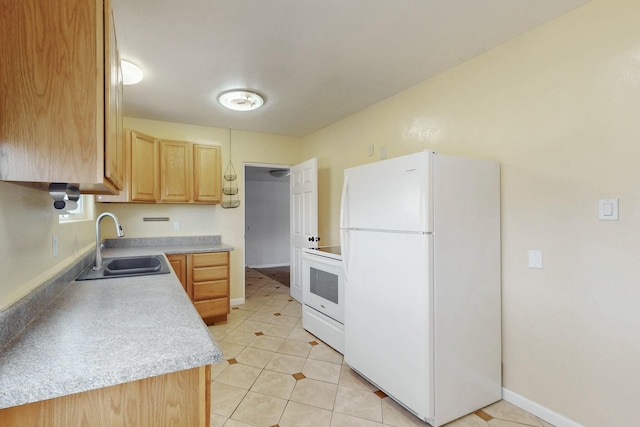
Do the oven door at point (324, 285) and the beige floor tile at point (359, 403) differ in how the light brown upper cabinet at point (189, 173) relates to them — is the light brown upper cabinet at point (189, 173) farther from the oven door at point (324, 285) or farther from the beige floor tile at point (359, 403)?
the beige floor tile at point (359, 403)

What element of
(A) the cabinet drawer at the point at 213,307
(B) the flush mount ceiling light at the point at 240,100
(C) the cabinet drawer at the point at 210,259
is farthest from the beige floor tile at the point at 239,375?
(B) the flush mount ceiling light at the point at 240,100

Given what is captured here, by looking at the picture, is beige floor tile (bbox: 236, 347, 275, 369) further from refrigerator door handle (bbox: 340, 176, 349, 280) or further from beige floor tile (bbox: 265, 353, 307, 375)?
refrigerator door handle (bbox: 340, 176, 349, 280)

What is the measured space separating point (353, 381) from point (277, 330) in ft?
4.09

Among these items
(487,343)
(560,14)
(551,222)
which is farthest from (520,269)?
(560,14)

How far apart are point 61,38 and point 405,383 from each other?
233 centimetres

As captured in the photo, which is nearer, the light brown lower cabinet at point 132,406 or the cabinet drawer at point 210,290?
the light brown lower cabinet at point 132,406

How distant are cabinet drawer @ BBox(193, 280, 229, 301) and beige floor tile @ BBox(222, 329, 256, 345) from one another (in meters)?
0.47

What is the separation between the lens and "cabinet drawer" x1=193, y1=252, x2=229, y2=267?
11.5 feet

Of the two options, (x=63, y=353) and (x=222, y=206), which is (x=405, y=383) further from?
(x=222, y=206)

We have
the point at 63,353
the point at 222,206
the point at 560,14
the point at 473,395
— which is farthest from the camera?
the point at 222,206

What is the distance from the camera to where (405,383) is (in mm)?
1970

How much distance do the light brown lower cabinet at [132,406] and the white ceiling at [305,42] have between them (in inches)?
74.0

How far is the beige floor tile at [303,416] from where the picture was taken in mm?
1905

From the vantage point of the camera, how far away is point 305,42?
7.03ft
